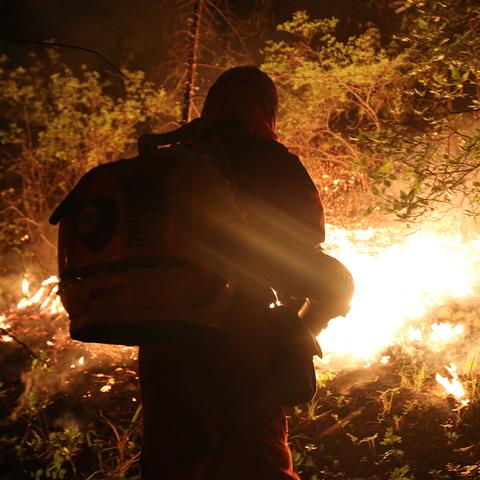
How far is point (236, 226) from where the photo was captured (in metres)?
1.33

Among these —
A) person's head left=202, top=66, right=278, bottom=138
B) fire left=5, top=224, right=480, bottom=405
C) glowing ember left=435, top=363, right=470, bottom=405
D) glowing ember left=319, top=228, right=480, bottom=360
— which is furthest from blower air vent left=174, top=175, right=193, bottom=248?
glowing ember left=319, top=228, right=480, bottom=360

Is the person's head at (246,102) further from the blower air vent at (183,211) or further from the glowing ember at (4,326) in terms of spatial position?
the glowing ember at (4,326)

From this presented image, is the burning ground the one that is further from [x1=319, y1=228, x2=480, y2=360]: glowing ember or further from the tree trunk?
the tree trunk


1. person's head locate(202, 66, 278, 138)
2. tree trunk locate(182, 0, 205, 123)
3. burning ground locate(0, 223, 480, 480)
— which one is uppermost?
tree trunk locate(182, 0, 205, 123)

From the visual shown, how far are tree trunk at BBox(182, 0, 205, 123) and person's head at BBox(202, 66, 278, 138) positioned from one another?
5.19 m

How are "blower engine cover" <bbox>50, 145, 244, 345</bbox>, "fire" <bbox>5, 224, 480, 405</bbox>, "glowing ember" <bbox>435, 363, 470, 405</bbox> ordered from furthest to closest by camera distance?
"fire" <bbox>5, 224, 480, 405</bbox>, "glowing ember" <bbox>435, 363, 470, 405</bbox>, "blower engine cover" <bbox>50, 145, 244, 345</bbox>

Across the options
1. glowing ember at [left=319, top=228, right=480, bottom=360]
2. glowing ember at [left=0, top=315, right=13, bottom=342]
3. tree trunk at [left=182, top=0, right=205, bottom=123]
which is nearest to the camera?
A: glowing ember at [left=319, top=228, right=480, bottom=360]

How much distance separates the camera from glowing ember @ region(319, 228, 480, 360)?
5262 mm

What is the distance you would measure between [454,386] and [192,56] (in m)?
5.53

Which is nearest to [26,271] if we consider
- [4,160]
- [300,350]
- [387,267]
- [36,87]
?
[4,160]

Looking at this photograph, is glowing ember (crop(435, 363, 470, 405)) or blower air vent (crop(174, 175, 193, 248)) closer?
blower air vent (crop(174, 175, 193, 248))

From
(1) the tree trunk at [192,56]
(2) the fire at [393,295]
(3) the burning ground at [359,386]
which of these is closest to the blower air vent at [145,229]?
(3) the burning ground at [359,386]

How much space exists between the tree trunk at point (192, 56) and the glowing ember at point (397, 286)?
3056 mm

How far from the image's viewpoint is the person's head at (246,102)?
1.85m
